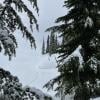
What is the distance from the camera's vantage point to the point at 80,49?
2055cm

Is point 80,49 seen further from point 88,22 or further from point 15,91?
point 15,91

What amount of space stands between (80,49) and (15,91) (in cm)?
1445

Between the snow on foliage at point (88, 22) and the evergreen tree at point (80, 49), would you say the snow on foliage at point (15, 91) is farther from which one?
the snow on foliage at point (88, 22)

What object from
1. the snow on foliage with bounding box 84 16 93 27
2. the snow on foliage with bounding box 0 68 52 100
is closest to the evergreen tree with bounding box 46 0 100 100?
the snow on foliage with bounding box 84 16 93 27

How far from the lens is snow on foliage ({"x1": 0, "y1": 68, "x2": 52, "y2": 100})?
6.20 m

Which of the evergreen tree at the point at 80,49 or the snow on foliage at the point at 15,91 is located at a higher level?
the evergreen tree at the point at 80,49

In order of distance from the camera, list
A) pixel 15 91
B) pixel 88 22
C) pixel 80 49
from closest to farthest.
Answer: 1. pixel 15 91
2. pixel 88 22
3. pixel 80 49

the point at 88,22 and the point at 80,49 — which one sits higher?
the point at 88,22

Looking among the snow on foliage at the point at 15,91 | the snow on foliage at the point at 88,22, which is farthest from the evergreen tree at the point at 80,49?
the snow on foliage at the point at 15,91

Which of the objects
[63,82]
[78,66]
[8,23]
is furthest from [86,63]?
[8,23]

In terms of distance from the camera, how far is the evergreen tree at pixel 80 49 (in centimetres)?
1992

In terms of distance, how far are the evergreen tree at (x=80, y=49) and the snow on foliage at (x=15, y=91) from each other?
13284mm

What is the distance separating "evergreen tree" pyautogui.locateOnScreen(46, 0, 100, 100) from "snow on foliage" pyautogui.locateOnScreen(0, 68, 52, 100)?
1328 cm

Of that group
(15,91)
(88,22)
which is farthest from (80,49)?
(15,91)
